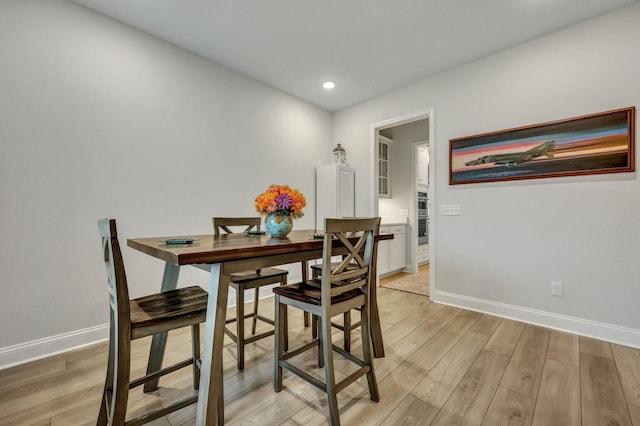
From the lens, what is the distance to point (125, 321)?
1.11m

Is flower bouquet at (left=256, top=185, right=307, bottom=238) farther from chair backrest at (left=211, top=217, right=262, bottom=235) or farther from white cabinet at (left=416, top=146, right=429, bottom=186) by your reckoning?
white cabinet at (left=416, top=146, right=429, bottom=186)

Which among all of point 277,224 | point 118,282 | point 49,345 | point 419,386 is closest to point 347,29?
point 277,224

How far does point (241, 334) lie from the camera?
5.88ft

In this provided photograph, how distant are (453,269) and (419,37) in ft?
7.85

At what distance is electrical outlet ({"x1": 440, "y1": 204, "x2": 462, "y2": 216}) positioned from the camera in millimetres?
3006

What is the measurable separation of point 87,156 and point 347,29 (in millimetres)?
2421

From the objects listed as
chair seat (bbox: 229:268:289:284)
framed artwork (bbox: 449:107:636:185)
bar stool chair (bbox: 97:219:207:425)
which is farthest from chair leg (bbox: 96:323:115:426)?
framed artwork (bbox: 449:107:636:185)

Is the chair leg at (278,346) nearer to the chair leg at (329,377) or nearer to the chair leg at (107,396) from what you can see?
the chair leg at (329,377)

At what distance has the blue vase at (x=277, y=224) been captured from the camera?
1750 millimetres

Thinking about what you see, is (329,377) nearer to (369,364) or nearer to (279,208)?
(369,364)

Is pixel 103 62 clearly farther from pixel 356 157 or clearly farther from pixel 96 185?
pixel 356 157

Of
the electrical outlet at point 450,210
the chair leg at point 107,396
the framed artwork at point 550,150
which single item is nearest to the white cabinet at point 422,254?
the electrical outlet at point 450,210

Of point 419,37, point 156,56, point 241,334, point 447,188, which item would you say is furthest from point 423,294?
point 156,56

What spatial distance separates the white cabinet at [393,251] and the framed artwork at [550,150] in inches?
58.1
